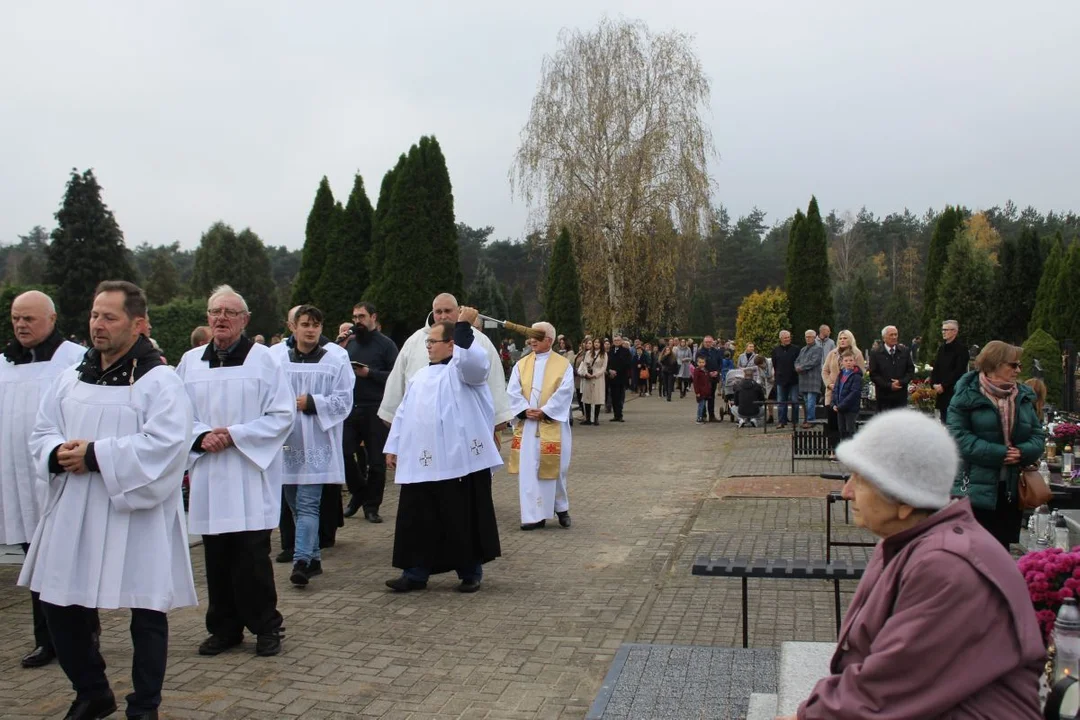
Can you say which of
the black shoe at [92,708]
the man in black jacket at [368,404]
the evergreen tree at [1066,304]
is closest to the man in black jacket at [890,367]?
the man in black jacket at [368,404]

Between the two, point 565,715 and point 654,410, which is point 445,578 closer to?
point 565,715

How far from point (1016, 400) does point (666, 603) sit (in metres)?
2.72

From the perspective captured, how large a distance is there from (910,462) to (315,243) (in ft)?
72.2

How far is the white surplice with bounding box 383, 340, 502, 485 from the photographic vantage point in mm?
7141

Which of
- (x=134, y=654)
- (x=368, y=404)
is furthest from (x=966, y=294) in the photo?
(x=134, y=654)

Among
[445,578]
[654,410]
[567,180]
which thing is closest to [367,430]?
[445,578]

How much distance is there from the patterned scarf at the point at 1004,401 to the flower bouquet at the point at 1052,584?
11.2ft

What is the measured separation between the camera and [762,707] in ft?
13.9

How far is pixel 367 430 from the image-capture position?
10125 millimetres

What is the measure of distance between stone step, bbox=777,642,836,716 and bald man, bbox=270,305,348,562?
439 cm

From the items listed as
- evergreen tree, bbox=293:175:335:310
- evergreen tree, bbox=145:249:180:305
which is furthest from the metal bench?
evergreen tree, bbox=145:249:180:305

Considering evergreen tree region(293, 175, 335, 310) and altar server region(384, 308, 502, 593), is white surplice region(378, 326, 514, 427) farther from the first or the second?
evergreen tree region(293, 175, 335, 310)

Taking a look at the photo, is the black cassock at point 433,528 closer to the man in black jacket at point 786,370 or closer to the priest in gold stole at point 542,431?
the priest in gold stole at point 542,431

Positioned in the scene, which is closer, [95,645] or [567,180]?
[95,645]
